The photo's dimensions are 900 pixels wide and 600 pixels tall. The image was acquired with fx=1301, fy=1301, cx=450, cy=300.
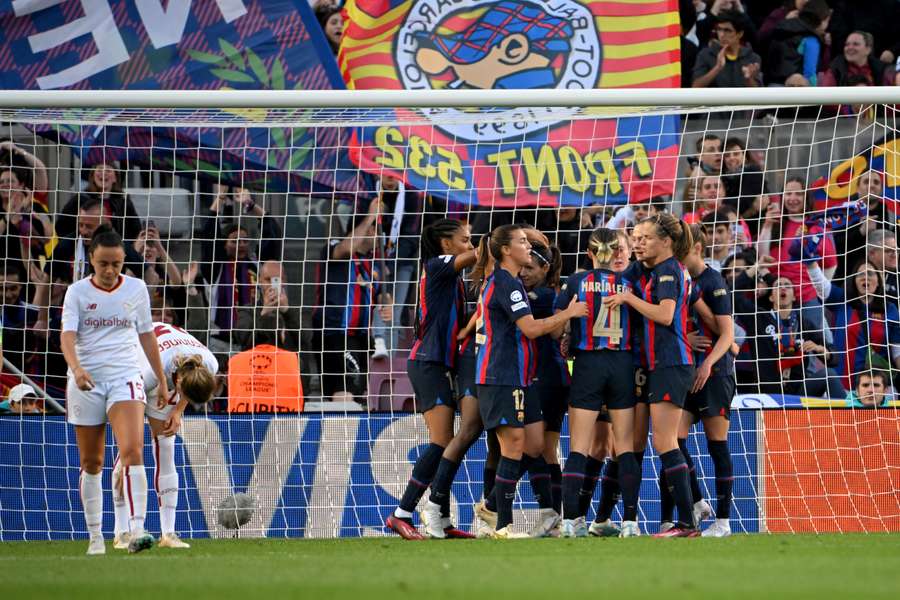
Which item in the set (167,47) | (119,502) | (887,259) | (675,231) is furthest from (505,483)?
(167,47)

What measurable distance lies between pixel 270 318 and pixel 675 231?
4.17m

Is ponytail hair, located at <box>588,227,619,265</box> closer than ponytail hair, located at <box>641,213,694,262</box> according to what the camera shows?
No

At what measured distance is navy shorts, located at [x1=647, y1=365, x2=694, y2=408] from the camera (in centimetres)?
802

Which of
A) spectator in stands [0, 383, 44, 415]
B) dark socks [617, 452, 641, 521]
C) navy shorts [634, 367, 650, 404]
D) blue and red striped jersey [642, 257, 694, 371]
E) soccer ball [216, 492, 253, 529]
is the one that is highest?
blue and red striped jersey [642, 257, 694, 371]

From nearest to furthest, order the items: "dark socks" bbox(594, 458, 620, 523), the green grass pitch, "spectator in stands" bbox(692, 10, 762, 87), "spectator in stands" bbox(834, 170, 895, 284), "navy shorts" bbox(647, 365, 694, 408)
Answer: the green grass pitch < "navy shorts" bbox(647, 365, 694, 408) < "dark socks" bbox(594, 458, 620, 523) < "spectator in stands" bbox(834, 170, 895, 284) < "spectator in stands" bbox(692, 10, 762, 87)

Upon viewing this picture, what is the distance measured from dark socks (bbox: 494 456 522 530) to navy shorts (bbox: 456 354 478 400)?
0.57 metres

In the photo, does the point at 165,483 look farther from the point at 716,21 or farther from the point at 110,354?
the point at 716,21

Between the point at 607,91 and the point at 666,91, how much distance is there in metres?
0.41

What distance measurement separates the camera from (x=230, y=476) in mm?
10047

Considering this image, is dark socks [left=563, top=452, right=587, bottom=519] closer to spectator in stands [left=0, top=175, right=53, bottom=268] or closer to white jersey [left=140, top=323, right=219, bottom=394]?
white jersey [left=140, top=323, right=219, bottom=394]

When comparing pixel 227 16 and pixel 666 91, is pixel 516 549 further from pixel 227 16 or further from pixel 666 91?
pixel 227 16

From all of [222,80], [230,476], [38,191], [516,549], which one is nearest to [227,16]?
[222,80]

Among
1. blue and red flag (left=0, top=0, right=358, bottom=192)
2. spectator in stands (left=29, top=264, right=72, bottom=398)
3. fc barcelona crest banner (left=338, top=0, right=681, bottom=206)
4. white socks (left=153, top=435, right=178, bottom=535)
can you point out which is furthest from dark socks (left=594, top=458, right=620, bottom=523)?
blue and red flag (left=0, top=0, right=358, bottom=192)

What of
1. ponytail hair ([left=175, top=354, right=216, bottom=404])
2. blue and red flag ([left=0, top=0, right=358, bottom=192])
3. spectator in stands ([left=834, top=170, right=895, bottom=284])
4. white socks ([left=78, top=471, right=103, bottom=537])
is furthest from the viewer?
blue and red flag ([left=0, top=0, right=358, bottom=192])
